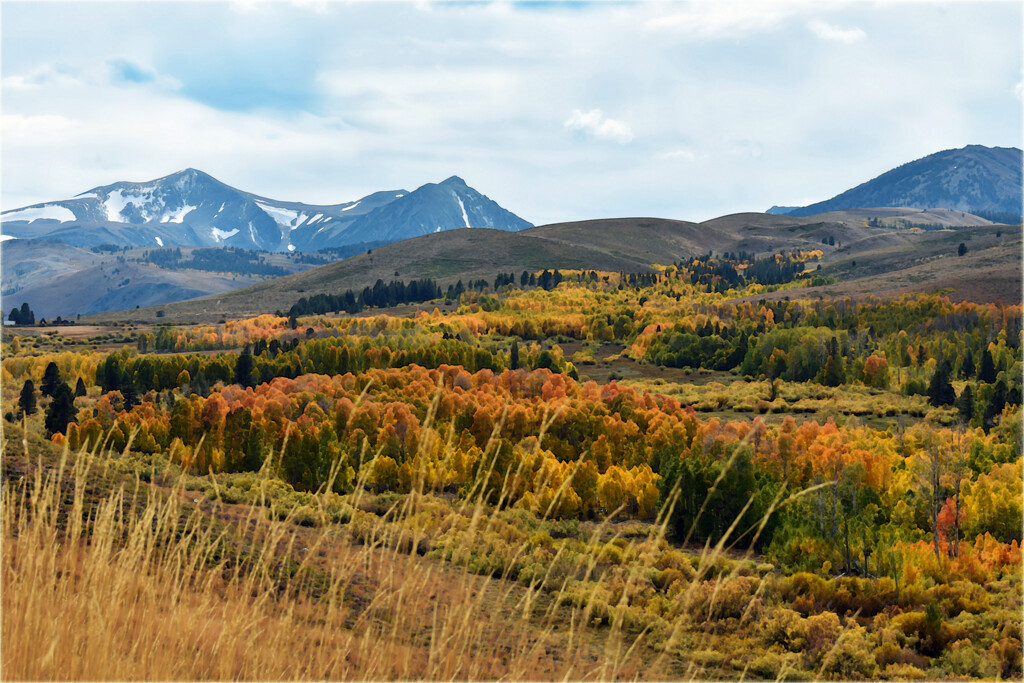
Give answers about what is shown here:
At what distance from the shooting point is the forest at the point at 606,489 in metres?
7.89

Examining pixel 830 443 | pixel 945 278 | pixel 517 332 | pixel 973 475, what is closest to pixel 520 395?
pixel 830 443

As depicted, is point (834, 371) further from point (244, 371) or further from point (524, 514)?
point (524, 514)

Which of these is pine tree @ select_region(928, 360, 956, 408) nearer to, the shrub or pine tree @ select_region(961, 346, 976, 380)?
pine tree @ select_region(961, 346, 976, 380)

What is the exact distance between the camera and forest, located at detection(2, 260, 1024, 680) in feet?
25.9

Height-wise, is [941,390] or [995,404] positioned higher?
[995,404]

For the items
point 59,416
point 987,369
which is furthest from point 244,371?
point 987,369

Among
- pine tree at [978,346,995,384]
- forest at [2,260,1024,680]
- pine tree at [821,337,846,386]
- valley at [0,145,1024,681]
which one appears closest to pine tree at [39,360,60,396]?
valley at [0,145,1024,681]

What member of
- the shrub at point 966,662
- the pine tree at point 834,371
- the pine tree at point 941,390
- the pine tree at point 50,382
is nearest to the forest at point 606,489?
the shrub at point 966,662

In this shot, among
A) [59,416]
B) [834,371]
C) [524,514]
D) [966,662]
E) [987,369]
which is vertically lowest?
[834,371]

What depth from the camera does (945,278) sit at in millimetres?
172625

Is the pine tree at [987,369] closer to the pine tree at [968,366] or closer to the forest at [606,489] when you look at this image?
the forest at [606,489]

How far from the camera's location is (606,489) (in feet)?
134

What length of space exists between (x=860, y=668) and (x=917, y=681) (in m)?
1.47

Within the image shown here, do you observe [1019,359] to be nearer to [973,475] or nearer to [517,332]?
[973,475]
